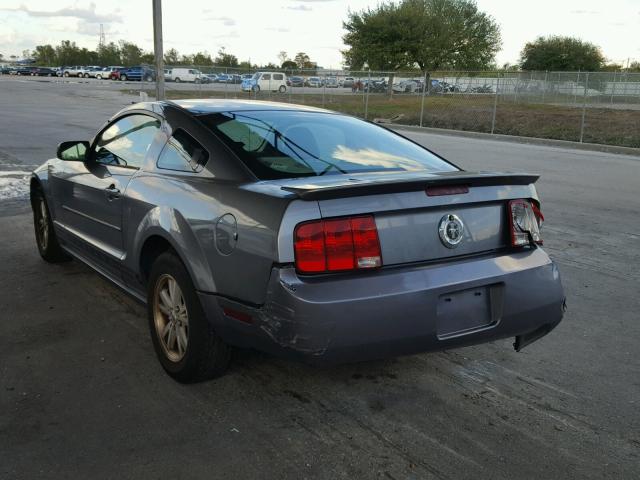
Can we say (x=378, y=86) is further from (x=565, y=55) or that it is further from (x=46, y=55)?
(x=46, y=55)

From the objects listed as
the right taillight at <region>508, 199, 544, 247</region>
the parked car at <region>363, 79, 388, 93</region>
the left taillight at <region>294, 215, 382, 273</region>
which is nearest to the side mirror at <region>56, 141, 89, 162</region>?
the left taillight at <region>294, 215, 382, 273</region>

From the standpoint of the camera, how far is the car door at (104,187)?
13.5 ft

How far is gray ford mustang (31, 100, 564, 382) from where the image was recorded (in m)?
2.85

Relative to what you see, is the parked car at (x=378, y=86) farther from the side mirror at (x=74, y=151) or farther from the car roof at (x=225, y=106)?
the car roof at (x=225, y=106)

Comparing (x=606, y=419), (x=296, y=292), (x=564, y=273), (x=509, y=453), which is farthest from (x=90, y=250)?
(x=564, y=273)

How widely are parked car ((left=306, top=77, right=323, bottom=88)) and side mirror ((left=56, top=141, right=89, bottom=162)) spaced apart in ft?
93.9

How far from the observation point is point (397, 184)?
2.99m

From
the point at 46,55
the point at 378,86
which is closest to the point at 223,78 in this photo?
the point at 378,86

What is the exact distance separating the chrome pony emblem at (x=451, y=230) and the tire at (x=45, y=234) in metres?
3.74

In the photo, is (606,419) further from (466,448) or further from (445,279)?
(445,279)

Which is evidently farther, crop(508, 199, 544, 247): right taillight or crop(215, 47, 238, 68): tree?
crop(215, 47, 238, 68): tree

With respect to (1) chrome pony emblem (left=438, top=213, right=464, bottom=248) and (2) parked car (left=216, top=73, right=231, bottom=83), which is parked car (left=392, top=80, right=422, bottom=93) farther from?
(1) chrome pony emblem (left=438, top=213, right=464, bottom=248)

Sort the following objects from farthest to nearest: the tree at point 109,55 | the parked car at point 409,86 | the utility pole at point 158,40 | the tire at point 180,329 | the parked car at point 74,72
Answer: the tree at point 109,55, the parked car at point 74,72, the parked car at point 409,86, the utility pole at point 158,40, the tire at point 180,329

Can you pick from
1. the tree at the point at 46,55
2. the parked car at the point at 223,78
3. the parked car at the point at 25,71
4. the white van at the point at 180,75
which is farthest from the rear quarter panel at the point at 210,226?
the tree at the point at 46,55
